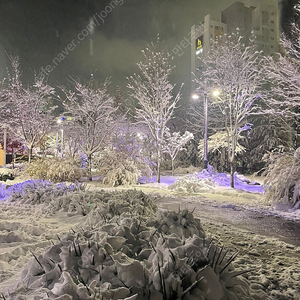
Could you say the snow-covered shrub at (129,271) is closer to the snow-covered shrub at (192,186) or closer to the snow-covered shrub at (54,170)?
the snow-covered shrub at (192,186)

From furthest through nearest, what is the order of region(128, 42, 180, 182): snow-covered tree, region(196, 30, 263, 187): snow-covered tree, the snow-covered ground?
region(128, 42, 180, 182): snow-covered tree → region(196, 30, 263, 187): snow-covered tree → the snow-covered ground

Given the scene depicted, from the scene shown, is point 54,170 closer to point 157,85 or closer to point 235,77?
point 157,85

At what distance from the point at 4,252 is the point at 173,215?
2.47 m

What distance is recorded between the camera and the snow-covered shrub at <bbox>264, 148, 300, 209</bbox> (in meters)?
7.41

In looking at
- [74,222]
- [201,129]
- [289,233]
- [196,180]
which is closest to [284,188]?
[289,233]

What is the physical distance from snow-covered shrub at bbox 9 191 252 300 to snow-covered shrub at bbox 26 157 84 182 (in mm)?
10506

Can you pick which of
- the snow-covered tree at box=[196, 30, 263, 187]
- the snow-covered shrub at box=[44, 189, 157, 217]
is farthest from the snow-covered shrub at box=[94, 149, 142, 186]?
the snow-covered shrub at box=[44, 189, 157, 217]

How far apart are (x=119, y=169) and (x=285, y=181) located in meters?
7.77

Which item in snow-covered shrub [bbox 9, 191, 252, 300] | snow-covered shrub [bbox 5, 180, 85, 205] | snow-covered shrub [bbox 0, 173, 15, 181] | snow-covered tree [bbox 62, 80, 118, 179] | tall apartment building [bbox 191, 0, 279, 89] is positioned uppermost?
tall apartment building [bbox 191, 0, 279, 89]

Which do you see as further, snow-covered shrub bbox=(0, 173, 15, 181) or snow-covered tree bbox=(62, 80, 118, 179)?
snow-covered tree bbox=(62, 80, 118, 179)

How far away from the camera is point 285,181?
755cm

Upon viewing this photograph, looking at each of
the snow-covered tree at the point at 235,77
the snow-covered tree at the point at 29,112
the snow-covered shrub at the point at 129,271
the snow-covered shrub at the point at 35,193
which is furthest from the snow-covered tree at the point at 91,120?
the snow-covered shrub at the point at 129,271

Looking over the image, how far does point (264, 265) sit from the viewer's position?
3.61 m

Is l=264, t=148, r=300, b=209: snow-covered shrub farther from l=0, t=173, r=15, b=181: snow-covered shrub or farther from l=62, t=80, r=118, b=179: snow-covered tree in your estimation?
l=0, t=173, r=15, b=181: snow-covered shrub
